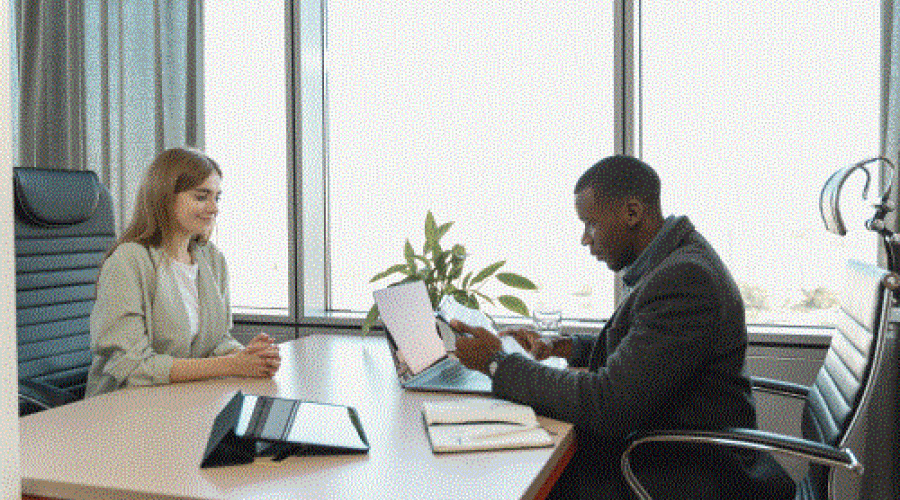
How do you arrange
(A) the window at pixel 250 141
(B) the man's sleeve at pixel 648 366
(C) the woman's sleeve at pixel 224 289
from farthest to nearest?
(A) the window at pixel 250 141
(C) the woman's sleeve at pixel 224 289
(B) the man's sleeve at pixel 648 366

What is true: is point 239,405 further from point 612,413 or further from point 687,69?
point 687,69

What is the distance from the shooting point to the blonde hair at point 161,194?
2.06 meters

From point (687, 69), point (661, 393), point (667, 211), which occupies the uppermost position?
point (687, 69)

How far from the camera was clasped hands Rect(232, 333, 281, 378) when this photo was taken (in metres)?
1.87

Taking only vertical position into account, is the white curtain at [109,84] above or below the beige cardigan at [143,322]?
above

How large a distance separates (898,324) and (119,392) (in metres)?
2.18

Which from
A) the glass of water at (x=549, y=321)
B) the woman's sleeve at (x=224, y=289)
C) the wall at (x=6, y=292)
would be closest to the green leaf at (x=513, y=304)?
the glass of water at (x=549, y=321)

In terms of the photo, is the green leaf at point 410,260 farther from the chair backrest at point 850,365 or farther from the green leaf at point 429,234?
the chair backrest at point 850,365

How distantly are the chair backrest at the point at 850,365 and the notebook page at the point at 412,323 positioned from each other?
899 mm

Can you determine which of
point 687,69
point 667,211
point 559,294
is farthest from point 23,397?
point 687,69

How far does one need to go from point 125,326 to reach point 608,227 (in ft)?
3.86

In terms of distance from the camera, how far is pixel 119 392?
1726 millimetres

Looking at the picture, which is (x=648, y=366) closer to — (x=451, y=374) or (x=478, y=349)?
(x=478, y=349)

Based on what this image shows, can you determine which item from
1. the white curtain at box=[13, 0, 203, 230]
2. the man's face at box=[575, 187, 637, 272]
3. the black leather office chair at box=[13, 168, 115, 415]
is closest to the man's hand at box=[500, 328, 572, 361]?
the man's face at box=[575, 187, 637, 272]
